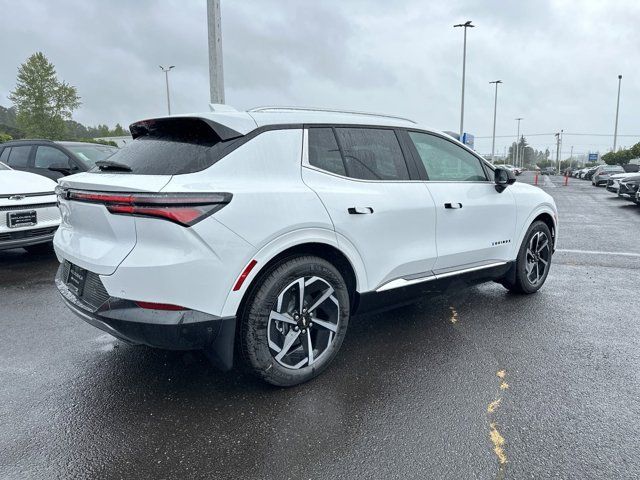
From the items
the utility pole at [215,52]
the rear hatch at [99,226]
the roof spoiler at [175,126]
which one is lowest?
the rear hatch at [99,226]

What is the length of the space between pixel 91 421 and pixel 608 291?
5204 millimetres

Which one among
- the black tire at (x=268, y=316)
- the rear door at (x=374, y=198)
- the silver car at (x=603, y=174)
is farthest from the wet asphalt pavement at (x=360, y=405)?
the silver car at (x=603, y=174)

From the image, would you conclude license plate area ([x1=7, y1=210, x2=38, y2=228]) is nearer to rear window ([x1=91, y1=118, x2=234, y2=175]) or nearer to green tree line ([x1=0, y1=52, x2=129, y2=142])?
rear window ([x1=91, y1=118, x2=234, y2=175])

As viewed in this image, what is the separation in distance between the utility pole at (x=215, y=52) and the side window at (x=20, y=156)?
11.9 feet

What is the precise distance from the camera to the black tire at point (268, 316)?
2740 mm

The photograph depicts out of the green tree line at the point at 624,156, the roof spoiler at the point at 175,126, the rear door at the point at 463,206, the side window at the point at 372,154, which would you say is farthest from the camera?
the green tree line at the point at 624,156

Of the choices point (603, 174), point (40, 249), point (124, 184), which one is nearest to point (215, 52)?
point (40, 249)

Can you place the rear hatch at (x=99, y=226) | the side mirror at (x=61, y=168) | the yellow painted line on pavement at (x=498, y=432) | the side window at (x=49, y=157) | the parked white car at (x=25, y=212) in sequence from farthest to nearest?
the side window at (x=49, y=157), the side mirror at (x=61, y=168), the parked white car at (x=25, y=212), the rear hatch at (x=99, y=226), the yellow painted line on pavement at (x=498, y=432)

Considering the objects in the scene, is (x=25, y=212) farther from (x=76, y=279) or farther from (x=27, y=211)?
(x=76, y=279)

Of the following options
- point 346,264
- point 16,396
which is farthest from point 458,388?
point 16,396

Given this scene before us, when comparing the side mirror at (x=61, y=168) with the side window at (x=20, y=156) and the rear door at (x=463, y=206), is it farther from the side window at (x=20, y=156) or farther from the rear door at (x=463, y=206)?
the rear door at (x=463, y=206)

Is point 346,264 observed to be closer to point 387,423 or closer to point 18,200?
point 387,423

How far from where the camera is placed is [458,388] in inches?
119

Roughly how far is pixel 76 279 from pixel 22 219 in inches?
151
